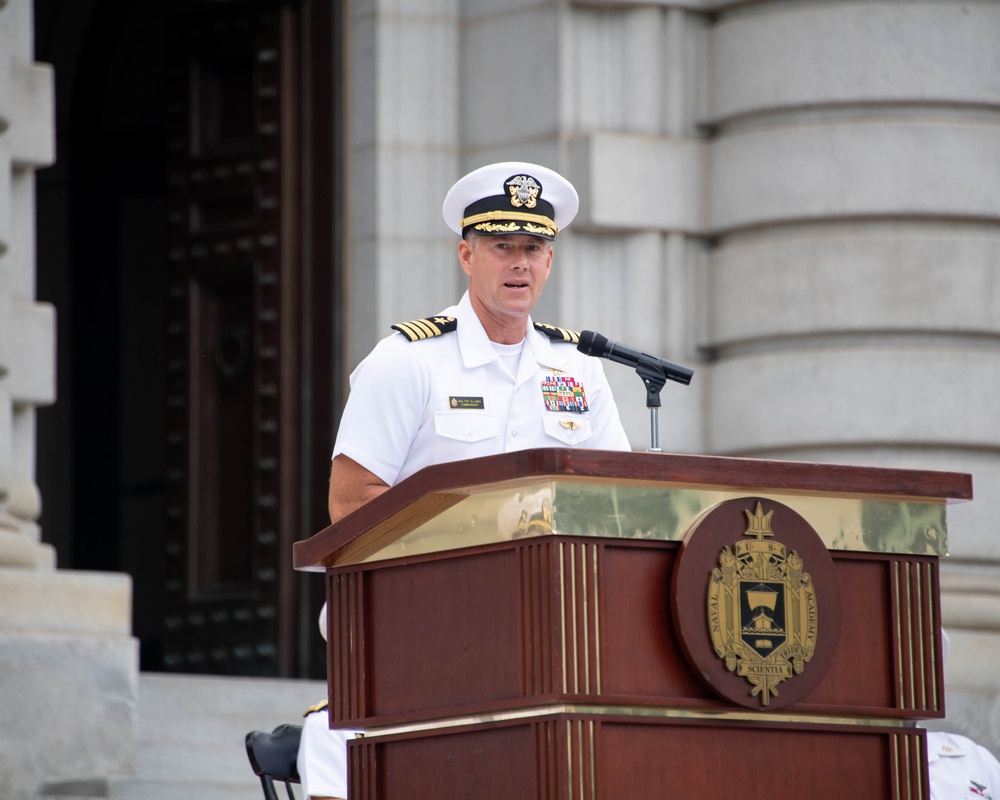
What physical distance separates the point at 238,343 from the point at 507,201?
5.35 m

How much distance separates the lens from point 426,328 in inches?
178

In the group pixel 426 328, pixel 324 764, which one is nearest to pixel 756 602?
pixel 426 328

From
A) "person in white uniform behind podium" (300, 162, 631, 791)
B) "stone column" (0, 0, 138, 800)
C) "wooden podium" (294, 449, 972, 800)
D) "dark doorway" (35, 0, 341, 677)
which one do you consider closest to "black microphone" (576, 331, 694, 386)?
"person in white uniform behind podium" (300, 162, 631, 791)

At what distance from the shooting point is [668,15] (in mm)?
9375

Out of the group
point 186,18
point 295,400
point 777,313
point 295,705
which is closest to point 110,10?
point 186,18

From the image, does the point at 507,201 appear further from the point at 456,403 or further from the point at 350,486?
the point at 350,486

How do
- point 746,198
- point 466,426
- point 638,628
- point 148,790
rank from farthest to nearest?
1. point 746,198
2. point 148,790
3. point 466,426
4. point 638,628

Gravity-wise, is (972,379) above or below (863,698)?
above

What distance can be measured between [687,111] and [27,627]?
3.95 metres

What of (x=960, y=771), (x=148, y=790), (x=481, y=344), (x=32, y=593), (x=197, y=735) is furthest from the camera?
(x=197, y=735)

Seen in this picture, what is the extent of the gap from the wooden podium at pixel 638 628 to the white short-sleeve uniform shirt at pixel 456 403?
56 centimetres

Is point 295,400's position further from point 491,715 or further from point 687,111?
point 491,715

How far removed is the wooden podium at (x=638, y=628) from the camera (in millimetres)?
3365

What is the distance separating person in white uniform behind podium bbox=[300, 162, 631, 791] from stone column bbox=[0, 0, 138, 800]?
2784 millimetres
